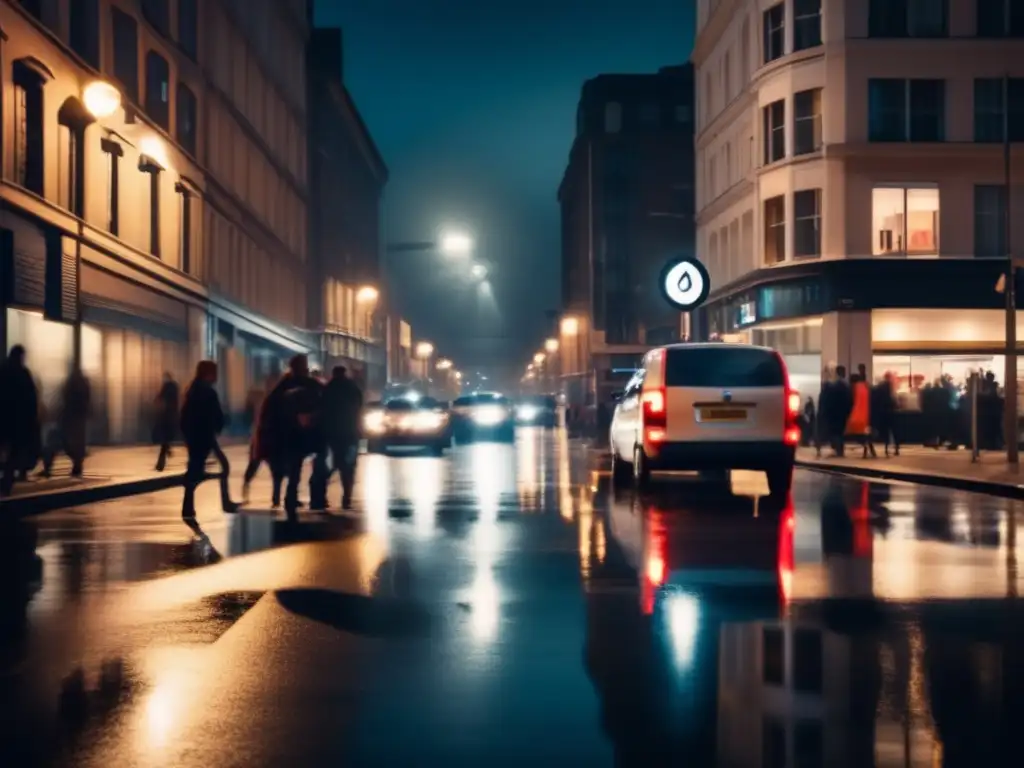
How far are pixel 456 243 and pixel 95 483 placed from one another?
13289 mm

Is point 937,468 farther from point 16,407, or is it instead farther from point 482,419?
point 482,419

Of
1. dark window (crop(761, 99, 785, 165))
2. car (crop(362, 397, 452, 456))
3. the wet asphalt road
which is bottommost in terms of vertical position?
the wet asphalt road

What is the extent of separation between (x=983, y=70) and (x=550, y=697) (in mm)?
38665

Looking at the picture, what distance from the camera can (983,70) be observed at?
134 ft

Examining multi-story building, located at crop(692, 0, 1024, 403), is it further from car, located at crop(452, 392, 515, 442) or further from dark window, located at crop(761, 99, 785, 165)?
car, located at crop(452, 392, 515, 442)

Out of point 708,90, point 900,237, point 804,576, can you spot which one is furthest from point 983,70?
point 804,576

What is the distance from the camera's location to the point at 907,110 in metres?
41.7

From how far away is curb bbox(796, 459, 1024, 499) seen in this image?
1923 cm

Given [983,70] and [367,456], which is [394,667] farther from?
A: [983,70]

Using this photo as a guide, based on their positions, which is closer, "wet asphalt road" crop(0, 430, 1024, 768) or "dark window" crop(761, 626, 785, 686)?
Answer: "wet asphalt road" crop(0, 430, 1024, 768)

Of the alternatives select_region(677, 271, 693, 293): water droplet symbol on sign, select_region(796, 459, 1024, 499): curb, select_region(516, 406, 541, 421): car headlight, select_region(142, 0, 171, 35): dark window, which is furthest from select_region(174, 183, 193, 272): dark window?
select_region(516, 406, 541, 421): car headlight

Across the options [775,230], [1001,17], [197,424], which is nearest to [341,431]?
[197,424]

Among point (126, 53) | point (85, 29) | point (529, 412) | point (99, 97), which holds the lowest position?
point (529, 412)

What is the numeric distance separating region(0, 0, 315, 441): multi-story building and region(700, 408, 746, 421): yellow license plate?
10405mm
